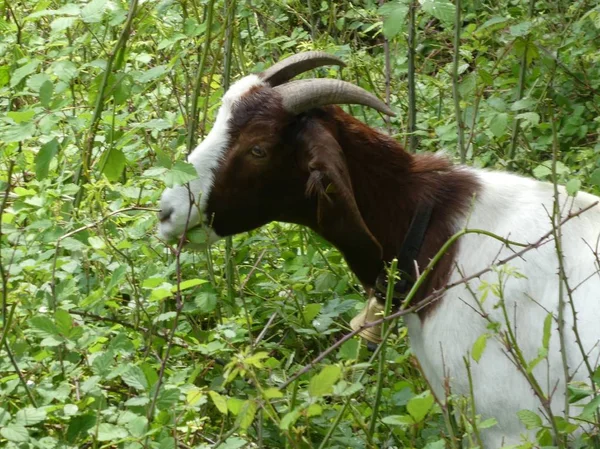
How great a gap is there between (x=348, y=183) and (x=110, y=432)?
130 cm

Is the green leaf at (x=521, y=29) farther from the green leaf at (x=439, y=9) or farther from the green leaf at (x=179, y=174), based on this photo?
the green leaf at (x=179, y=174)

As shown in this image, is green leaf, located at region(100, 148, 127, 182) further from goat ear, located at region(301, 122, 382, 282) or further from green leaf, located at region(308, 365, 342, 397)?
green leaf, located at region(308, 365, 342, 397)

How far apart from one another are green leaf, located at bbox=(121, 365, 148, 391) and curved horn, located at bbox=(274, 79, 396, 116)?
123 cm

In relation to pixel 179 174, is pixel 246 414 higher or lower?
lower

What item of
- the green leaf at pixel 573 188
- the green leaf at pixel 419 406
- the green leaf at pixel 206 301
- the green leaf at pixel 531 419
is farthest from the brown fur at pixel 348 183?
the green leaf at pixel 531 419

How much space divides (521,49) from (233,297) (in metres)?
1.80

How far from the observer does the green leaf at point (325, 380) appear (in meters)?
2.57

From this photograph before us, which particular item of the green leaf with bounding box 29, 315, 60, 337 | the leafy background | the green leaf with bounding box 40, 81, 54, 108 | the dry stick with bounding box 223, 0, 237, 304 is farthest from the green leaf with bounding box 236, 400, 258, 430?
the dry stick with bounding box 223, 0, 237, 304

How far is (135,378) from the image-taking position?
10.5 feet

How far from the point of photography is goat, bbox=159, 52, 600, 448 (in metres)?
3.67

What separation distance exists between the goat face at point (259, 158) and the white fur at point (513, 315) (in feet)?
1.55

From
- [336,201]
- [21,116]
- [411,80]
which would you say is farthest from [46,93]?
[411,80]

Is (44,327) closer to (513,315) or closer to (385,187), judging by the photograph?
(385,187)

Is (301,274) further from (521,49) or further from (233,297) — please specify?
(521,49)
